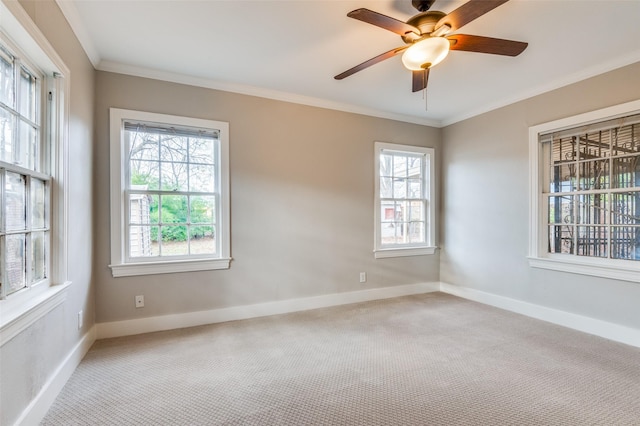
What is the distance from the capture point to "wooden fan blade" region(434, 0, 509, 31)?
1.58 m

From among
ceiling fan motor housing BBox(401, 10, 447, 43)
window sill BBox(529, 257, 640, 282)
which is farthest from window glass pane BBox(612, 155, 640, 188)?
ceiling fan motor housing BBox(401, 10, 447, 43)

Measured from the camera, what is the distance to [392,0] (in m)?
1.97

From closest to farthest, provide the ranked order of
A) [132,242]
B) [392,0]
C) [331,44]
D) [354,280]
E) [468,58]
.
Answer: [392,0], [331,44], [468,58], [132,242], [354,280]

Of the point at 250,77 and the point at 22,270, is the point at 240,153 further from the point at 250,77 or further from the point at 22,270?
the point at 22,270

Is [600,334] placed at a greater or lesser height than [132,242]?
lesser

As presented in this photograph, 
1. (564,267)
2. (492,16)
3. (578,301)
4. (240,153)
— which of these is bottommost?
(578,301)

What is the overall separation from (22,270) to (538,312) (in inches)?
176

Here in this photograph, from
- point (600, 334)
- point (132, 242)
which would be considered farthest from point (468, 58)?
point (132, 242)

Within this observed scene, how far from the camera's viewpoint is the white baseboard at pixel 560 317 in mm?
2736

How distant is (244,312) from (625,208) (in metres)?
3.86

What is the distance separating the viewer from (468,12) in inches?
66.4

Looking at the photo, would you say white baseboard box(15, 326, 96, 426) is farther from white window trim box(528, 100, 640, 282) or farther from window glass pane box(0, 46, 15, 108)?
white window trim box(528, 100, 640, 282)

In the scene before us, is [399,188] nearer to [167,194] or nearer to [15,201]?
[167,194]

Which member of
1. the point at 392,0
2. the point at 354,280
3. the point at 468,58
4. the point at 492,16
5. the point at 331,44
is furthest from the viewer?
the point at 354,280
